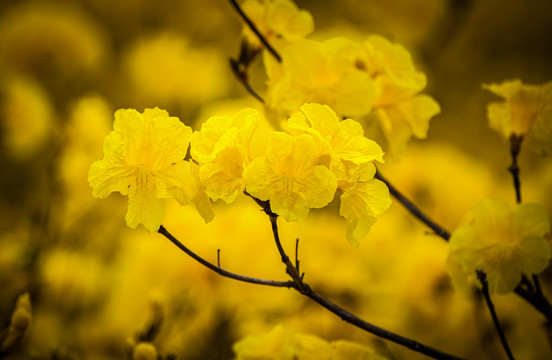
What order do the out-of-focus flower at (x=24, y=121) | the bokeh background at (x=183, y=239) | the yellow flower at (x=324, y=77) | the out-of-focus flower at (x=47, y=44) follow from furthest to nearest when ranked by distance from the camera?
the out-of-focus flower at (x=47, y=44), the out-of-focus flower at (x=24, y=121), the bokeh background at (x=183, y=239), the yellow flower at (x=324, y=77)

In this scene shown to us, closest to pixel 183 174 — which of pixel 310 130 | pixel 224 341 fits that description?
pixel 310 130

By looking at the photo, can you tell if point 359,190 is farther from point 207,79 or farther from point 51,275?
point 207,79

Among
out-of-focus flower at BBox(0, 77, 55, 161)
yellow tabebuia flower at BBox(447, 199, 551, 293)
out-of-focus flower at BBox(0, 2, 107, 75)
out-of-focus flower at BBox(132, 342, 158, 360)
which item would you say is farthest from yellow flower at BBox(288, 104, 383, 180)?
out-of-focus flower at BBox(0, 2, 107, 75)

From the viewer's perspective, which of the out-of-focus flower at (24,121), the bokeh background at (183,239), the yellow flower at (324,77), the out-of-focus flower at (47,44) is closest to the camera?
the yellow flower at (324,77)

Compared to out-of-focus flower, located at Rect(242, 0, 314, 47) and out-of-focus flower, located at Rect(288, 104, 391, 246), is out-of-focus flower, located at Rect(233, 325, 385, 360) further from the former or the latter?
out-of-focus flower, located at Rect(242, 0, 314, 47)

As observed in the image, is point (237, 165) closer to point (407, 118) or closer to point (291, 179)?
point (291, 179)

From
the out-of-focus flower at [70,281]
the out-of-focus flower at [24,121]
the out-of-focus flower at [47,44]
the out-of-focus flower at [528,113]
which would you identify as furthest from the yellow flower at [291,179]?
the out-of-focus flower at [47,44]

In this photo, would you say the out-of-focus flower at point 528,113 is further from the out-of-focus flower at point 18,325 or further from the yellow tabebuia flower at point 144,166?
the out-of-focus flower at point 18,325
